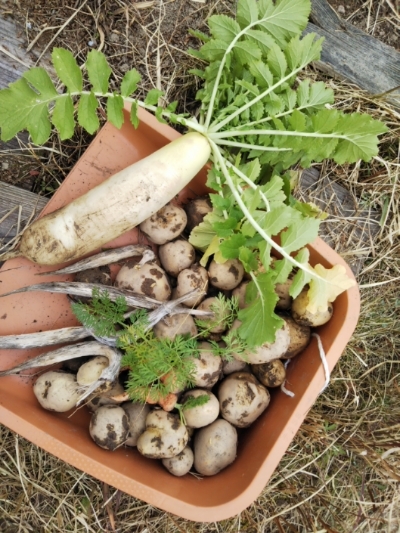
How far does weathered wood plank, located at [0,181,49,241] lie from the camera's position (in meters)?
1.79

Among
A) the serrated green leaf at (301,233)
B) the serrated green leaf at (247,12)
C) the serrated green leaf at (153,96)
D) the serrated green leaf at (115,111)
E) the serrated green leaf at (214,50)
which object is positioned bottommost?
the serrated green leaf at (301,233)

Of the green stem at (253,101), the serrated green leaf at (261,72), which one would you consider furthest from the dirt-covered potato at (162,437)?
the serrated green leaf at (261,72)

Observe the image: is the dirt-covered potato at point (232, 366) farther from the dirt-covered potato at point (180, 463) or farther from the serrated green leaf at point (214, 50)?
the serrated green leaf at point (214, 50)

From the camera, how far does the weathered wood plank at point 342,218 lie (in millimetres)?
1997

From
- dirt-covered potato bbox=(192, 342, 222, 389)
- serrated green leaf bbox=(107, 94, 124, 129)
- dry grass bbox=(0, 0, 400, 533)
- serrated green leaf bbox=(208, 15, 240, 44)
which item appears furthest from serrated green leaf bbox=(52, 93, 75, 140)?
dirt-covered potato bbox=(192, 342, 222, 389)

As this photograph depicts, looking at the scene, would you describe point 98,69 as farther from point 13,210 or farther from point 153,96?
point 13,210

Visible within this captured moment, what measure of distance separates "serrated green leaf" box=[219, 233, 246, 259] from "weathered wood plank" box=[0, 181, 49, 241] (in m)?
0.74

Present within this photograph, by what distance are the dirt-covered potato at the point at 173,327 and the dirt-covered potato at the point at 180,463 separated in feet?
1.18

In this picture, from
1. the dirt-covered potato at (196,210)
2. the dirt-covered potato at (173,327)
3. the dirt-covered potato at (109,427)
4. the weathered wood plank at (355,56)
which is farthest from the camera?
→ the weathered wood plank at (355,56)

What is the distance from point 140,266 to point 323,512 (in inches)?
50.7

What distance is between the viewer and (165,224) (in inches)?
66.2

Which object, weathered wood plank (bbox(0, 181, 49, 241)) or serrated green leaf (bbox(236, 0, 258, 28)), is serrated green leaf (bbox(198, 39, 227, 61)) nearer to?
serrated green leaf (bbox(236, 0, 258, 28))

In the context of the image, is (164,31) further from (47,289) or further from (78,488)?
(78,488)

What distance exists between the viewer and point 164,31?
191 cm
